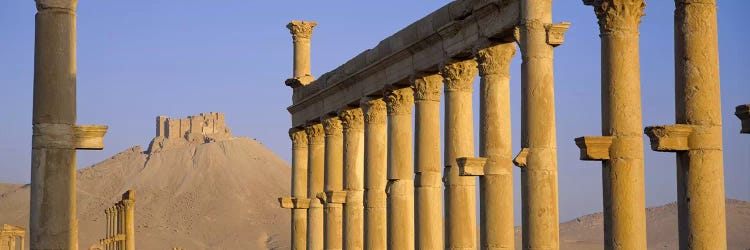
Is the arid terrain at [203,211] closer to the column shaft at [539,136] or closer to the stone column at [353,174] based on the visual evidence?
the stone column at [353,174]

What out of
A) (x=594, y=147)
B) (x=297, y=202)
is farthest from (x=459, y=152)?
(x=297, y=202)

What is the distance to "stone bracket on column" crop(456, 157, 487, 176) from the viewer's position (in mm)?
32156

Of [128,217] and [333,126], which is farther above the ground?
[333,126]

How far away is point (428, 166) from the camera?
37.9 metres

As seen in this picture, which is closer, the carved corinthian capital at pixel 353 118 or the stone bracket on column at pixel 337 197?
the carved corinthian capital at pixel 353 118

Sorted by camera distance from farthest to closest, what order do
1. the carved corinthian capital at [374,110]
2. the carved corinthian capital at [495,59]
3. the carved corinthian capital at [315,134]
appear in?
the carved corinthian capital at [315,134] → the carved corinthian capital at [374,110] → the carved corinthian capital at [495,59]

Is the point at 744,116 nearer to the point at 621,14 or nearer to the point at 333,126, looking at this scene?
the point at 621,14

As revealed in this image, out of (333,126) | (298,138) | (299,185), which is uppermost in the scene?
(333,126)

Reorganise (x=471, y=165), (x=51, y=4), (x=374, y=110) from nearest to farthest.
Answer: (x=51, y=4) → (x=471, y=165) → (x=374, y=110)

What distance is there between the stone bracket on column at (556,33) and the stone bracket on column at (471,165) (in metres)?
3.66

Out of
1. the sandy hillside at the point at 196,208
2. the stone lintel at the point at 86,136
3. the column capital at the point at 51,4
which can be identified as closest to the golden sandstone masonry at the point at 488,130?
the stone lintel at the point at 86,136

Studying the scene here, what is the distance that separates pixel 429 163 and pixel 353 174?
6762 millimetres

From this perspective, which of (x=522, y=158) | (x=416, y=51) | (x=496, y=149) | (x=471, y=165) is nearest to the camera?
(x=522, y=158)

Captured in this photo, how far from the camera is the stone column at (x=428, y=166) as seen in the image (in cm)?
3772
